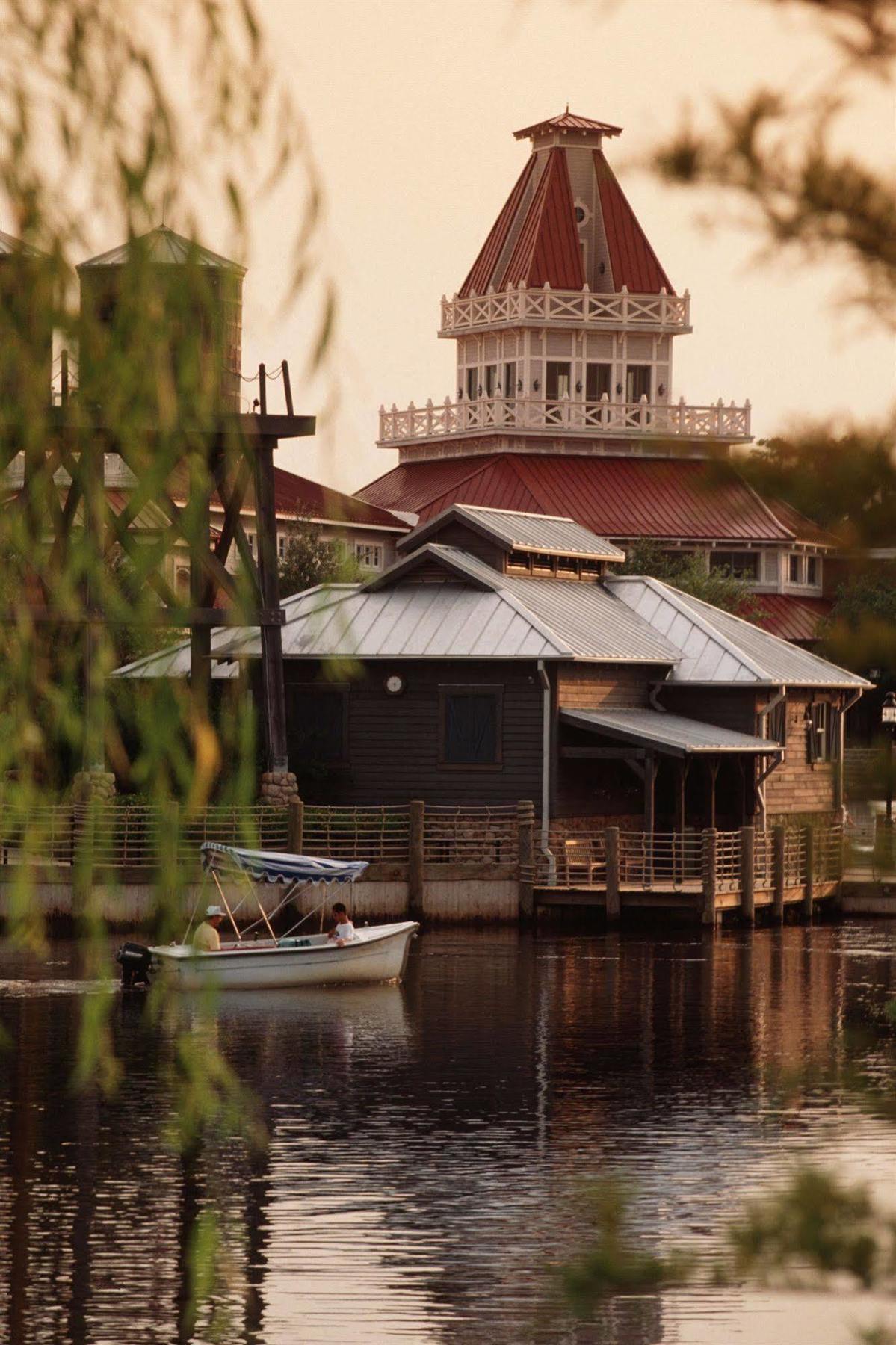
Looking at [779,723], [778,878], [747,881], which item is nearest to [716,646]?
[779,723]

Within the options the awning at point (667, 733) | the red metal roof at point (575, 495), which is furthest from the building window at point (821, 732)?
the red metal roof at point (575, 495)

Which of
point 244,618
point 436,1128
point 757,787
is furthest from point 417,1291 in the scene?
point 757,787

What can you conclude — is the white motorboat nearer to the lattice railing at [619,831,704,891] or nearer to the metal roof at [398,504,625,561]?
the lattice railing at [619,831,704,891]

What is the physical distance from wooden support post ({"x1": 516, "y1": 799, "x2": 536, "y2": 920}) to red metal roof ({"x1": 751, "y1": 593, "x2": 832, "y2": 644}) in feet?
113

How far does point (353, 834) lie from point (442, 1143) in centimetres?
1917

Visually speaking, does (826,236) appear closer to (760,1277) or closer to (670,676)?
(760,1277)

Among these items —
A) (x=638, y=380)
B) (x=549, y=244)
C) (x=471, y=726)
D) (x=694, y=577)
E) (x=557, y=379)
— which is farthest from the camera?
(x=638, y=380)

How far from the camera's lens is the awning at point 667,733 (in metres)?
45.3

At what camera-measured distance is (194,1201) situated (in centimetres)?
2258

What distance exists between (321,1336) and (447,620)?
30441 mm

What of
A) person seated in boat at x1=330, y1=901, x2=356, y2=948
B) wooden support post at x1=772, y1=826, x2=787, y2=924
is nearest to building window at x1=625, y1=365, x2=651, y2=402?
wooden support post at x1=772, y1=826, x2=787, y2=924

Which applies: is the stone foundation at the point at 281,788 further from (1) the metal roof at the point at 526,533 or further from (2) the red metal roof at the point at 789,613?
(2) the red metal roof at the point at 789,613

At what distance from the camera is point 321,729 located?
4828 cm

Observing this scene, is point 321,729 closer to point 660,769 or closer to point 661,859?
point 661,859
